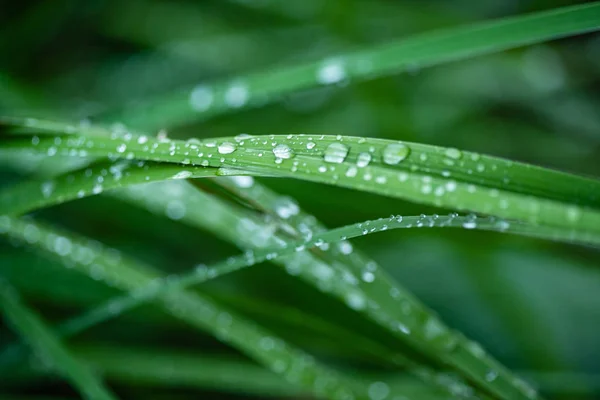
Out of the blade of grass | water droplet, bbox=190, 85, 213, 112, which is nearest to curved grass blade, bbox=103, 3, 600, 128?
water droplet, bbox=190, 85, 213, 112

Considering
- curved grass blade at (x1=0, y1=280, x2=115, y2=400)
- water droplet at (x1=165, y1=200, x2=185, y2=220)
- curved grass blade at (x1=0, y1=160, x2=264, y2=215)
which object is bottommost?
curved grass blade at (x1=0, y1=280, x2=115, y2=400)

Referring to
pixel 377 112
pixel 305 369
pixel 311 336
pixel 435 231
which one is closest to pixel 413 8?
pixel 377 112

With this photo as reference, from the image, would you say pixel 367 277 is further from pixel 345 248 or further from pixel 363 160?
pixel 363 160

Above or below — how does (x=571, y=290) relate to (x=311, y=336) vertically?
above

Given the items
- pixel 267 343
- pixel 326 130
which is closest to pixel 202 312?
pixel 267 343

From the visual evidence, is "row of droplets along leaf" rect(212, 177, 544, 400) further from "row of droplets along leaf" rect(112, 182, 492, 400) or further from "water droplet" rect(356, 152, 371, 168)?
"water droplet" rect(356, 152, 371, 168)

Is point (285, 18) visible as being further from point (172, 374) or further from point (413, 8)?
point (172, 374)

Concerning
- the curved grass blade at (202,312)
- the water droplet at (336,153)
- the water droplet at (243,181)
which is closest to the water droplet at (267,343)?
the curved grass blade at (202,312)
